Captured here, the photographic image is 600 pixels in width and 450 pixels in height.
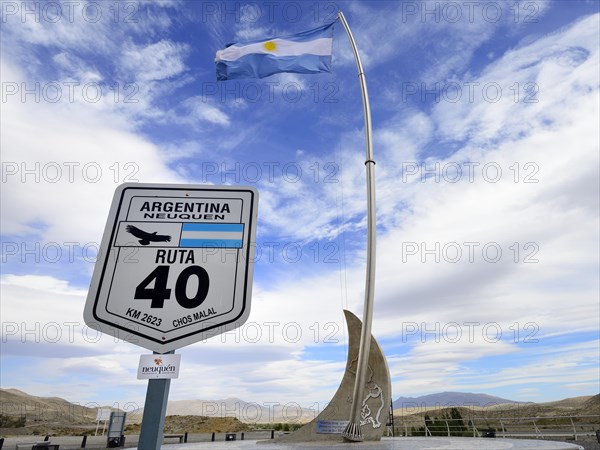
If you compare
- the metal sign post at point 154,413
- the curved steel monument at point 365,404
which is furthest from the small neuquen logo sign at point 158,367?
the curved steel monument at point 365,404

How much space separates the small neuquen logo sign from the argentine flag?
10636mm

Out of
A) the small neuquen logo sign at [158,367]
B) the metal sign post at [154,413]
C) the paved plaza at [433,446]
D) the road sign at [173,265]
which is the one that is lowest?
the paved plaza at [433,446]

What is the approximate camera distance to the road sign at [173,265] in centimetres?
293

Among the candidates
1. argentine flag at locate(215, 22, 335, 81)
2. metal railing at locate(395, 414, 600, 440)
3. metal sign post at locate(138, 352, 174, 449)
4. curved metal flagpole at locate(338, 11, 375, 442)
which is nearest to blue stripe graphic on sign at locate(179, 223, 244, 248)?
metal sign post at locate(138, 352, 174, 449)

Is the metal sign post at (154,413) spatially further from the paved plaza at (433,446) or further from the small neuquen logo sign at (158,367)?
the paved plaza at (433,446)

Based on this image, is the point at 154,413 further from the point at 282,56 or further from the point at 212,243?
the point at 282,56

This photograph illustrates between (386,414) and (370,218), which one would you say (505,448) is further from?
(370,218)

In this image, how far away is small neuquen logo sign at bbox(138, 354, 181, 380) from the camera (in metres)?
2.76

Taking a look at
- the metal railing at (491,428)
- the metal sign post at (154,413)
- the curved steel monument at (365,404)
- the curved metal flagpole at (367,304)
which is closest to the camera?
the metal sign post at (154,413)

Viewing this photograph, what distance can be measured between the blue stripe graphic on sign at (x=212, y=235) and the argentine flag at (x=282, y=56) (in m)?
9.71

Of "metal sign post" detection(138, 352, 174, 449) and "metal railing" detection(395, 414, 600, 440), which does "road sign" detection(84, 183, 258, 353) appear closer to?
"metal sign post" detection(138, 352, 174, 449)

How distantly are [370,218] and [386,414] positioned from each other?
265 inches

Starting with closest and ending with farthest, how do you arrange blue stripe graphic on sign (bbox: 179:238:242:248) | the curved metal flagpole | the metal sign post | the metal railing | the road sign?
1. the metal sign post
2. the road sign
3. blue stripe graphic on sign (bbox: 179:238:242:248)
4. the curved metal flagpole
5. the metal railing

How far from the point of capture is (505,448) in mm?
9117
